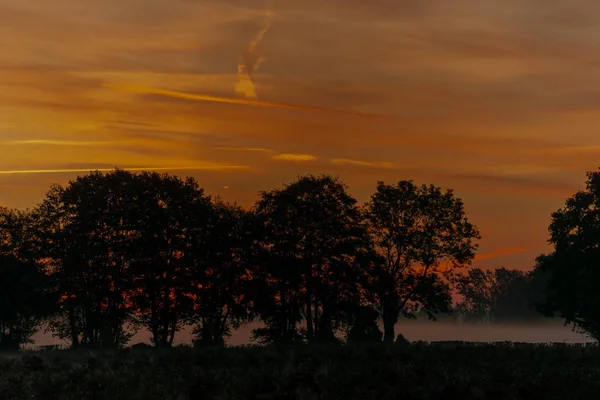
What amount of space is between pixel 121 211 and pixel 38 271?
1412 cm

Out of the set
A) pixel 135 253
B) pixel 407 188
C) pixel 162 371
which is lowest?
pixel 162 371

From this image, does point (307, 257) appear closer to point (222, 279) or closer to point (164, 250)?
point (222, 279)

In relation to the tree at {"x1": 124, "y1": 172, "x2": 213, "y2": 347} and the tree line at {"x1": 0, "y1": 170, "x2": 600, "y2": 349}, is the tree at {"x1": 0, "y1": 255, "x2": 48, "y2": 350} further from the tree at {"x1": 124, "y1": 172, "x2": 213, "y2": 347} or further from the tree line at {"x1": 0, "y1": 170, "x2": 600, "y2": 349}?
the tree at {"x1": 124, "y1": 172, "x2": 213, "y2": 347}

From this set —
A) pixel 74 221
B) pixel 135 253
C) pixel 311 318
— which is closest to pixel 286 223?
pixel 311 318

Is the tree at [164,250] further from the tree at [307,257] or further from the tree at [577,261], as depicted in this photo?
the tree at [577,261]

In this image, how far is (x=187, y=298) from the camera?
250 feet

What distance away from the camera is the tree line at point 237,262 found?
251 ft

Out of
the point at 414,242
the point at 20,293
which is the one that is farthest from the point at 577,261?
the point at 20,293

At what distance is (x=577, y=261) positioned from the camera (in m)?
71.1

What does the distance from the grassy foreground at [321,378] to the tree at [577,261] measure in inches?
1295

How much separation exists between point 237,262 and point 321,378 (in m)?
50.4

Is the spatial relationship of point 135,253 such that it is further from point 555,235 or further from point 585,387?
point 585,387

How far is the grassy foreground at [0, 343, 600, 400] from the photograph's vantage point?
28.5m

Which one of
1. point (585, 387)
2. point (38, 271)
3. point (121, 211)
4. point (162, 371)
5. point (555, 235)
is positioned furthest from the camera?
point (38, 271)
